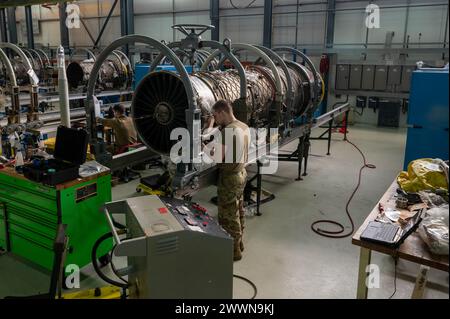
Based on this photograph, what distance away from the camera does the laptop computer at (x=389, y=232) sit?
2186 mm

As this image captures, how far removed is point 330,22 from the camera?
11078mm

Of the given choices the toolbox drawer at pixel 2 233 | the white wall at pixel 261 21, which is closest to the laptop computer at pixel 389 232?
the toolbox drawer at pixel 2 233

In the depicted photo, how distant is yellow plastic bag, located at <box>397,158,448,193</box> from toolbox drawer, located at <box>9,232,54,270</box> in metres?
2.95

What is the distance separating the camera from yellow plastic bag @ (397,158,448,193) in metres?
2.91

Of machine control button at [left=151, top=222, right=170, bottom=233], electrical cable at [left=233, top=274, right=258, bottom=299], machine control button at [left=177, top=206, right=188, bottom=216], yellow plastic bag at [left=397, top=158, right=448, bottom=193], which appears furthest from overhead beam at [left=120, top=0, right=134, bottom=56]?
machine control button at [left=151, top=222, right=170, bottom=233]

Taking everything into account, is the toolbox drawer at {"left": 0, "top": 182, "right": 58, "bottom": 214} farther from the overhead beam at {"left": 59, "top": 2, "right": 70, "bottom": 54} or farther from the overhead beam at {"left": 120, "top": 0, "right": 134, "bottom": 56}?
the overhead beam at {"left": 59, "top": 2, "right": 70, "bottom": 54}

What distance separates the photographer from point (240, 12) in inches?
499

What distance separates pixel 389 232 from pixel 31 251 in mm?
2881

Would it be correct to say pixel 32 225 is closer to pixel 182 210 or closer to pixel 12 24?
pixel 182 210

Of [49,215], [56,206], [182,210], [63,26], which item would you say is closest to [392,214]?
[182,210]

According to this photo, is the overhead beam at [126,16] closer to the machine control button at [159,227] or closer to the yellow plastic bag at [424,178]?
the yellow plastic bag at [424,178]

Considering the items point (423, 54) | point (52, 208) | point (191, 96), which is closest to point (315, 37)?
point (423, 54)

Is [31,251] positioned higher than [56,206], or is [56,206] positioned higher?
[56,206]

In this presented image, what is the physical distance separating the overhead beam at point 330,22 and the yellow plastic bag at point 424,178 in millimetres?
8659
